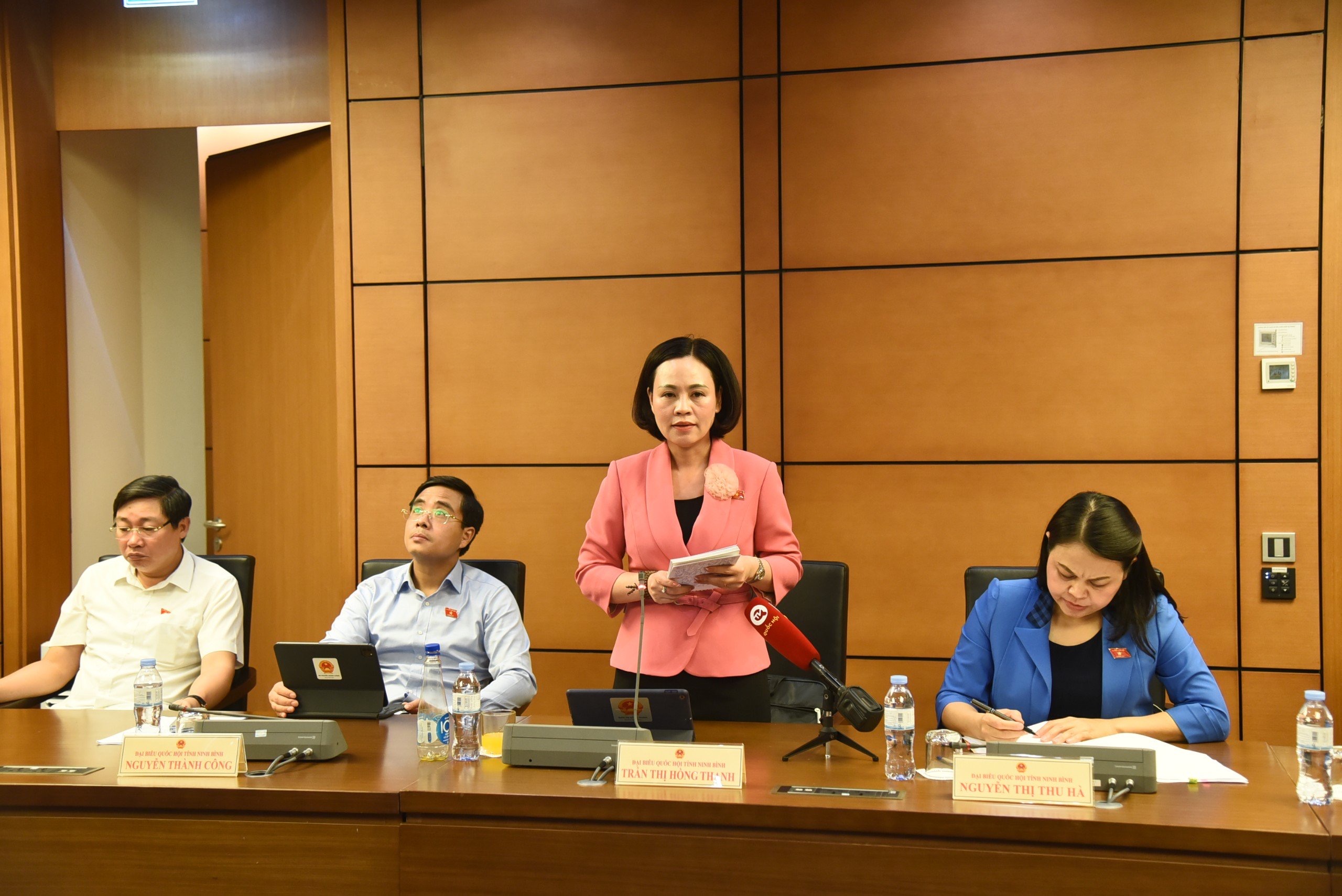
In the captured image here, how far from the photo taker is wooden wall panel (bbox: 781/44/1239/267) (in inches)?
131

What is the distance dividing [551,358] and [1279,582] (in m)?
2.57

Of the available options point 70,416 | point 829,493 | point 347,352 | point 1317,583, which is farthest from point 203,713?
point 1317,583

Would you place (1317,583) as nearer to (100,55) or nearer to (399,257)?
(399,257)

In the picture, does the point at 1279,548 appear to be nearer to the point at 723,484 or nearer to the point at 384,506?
the point at 723,484

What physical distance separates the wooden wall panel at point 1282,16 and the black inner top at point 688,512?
8.06ft

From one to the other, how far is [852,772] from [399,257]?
2.68 m

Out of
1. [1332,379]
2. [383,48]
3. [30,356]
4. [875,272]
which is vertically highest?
[383,48]

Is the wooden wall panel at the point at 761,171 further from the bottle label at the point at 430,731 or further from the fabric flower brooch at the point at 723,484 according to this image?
the bottle label at the point at 430,731

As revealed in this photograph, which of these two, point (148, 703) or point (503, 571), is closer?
point (148, 703)

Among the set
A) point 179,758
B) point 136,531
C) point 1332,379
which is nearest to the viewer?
point 179,758

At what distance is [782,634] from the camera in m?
2.09

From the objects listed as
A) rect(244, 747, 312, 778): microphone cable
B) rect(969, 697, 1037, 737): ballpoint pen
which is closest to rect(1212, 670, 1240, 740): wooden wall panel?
rect(969, 697, 1037, 737): ballpoint pen

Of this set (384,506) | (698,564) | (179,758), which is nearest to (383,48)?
(384,506)

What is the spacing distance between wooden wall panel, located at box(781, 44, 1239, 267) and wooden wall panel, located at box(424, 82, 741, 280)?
10.7 inches
